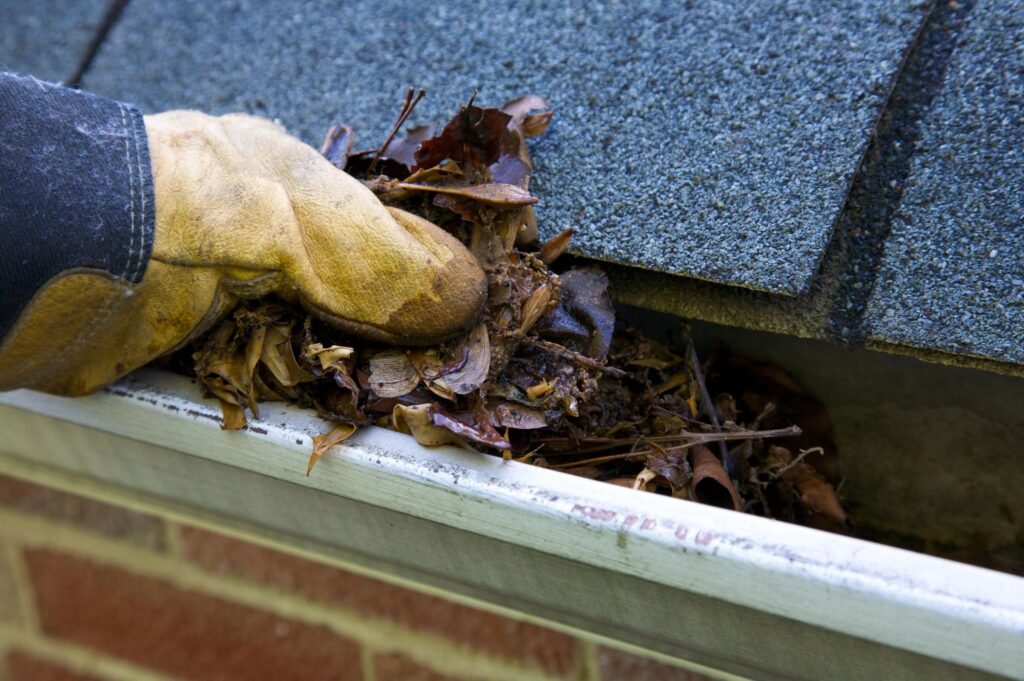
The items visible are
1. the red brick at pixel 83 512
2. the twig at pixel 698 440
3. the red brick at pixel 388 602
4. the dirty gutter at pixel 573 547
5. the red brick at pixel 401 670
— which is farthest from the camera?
the red brick at pixel 83 512

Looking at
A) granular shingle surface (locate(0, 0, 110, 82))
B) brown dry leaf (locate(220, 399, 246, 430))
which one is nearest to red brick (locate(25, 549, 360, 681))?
brown dry leaf (locate(220, 399, 246, 430))

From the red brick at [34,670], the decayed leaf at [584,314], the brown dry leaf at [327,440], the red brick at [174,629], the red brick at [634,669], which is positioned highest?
the decayed leaf at [584,314]

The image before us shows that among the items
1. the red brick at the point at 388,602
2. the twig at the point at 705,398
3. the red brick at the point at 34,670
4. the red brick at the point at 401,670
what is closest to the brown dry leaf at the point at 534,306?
the twig at the point at 705,398

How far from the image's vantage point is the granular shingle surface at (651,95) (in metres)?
1.01

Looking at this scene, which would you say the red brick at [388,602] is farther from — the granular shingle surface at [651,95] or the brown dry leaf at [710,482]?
the granular shingle surface at [651,95]

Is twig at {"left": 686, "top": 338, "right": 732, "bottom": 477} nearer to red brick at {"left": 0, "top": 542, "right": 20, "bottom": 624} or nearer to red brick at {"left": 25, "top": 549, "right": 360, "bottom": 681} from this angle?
red brick at {"left": 25, "top": 549, "right": 360, "bottom": 681}

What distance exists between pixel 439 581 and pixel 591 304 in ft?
1.27

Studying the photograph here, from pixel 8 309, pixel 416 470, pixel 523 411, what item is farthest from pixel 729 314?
pixel 8 309

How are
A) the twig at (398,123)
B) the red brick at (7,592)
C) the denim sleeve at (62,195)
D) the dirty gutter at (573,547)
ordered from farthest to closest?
the red brick at (7,592)
the twig at (398,123)
the denim sleeve at (62,195)
the dirty gutter at (573,547)

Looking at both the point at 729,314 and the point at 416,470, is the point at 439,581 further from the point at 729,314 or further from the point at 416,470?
the point at 729,314

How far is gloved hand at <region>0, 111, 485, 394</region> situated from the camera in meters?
0.94

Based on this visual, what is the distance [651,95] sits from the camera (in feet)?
3.66

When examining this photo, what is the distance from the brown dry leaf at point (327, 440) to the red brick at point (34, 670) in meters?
1.07

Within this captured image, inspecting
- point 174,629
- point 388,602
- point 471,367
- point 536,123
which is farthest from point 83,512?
point 536,123
